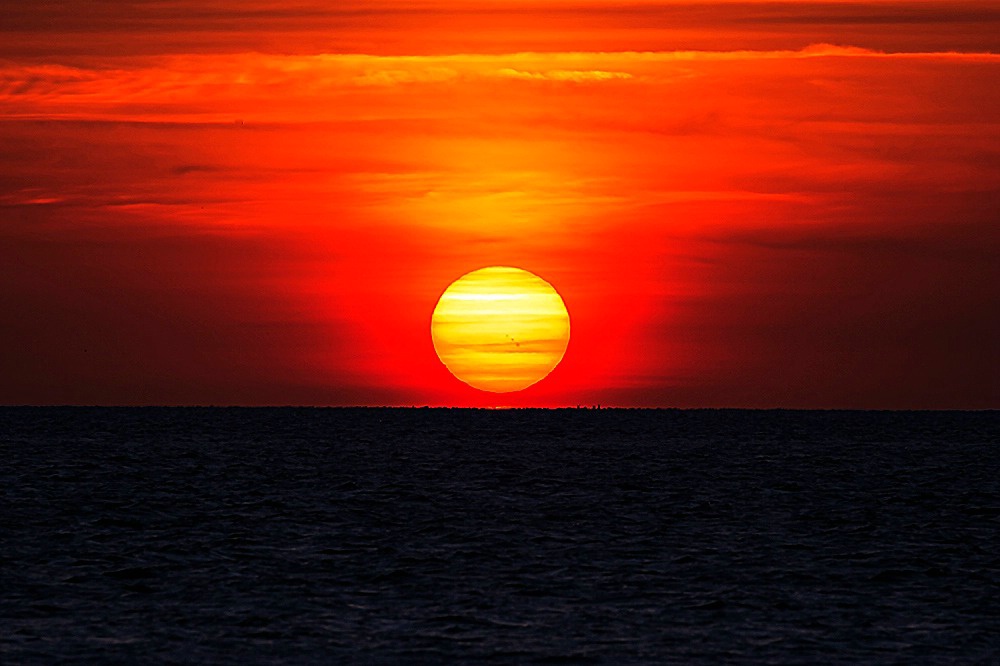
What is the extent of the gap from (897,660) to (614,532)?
76.5 feet

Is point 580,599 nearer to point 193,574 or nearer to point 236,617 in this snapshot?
point 236,617

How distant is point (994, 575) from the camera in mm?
42812

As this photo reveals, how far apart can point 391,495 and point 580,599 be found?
32.7 metres

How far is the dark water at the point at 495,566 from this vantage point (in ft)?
104

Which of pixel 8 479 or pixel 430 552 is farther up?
pixel 8 479

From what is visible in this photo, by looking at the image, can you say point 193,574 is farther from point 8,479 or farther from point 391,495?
point 8,479

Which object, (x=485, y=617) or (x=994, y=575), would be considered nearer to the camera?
(x=485, y=617)

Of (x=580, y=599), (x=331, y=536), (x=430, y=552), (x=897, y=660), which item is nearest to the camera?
(x=897, y=660)

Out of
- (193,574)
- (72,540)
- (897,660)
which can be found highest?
(72,540)

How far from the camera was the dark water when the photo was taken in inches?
1254

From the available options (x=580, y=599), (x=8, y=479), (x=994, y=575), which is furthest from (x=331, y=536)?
(x=8, y=479)

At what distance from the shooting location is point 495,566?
43.4 meters

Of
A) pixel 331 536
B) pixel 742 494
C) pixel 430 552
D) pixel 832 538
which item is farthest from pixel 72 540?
pixel 742 494

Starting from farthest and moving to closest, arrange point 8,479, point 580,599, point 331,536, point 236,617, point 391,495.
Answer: point 8,479
point 391,495
point 331,536
point 580,599
point 236,617
